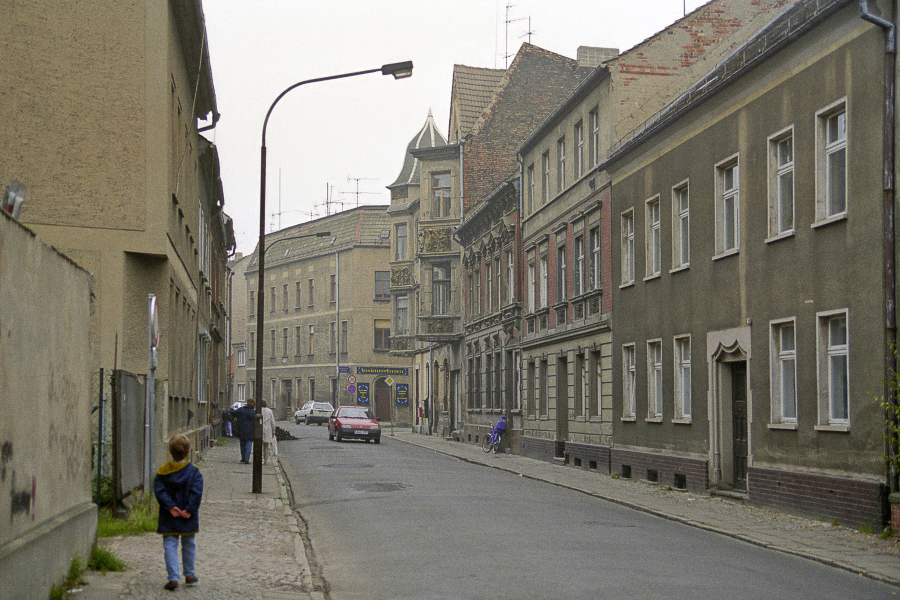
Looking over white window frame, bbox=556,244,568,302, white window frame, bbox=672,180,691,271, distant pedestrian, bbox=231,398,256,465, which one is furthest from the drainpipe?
white window frame, bbox=556,244,568,302

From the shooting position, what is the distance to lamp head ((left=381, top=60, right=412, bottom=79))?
21.5 m

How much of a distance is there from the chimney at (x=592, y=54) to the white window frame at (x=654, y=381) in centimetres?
2009

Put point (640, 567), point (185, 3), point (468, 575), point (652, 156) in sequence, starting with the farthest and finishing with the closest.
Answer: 1. point (652, 156)
2. point (185, 3)
3. point (640, 567)
4. point (468, 575)

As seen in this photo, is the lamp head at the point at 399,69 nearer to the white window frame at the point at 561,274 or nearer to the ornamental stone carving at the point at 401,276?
the white window frame at the point at 561,274

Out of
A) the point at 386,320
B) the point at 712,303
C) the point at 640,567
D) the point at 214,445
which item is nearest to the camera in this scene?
the point at 640,567

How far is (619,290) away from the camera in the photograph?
28281 millimetres

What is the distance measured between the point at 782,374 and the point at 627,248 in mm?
9215

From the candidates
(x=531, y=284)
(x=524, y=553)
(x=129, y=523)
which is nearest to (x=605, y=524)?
(x=524, y=553)

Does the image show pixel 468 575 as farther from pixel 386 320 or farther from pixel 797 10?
pixel 386 320

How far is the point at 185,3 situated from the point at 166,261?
4804mm

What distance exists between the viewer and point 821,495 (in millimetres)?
17094

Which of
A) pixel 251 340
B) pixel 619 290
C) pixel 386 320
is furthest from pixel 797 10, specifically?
pixel 251 340

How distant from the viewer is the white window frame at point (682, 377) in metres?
23.9

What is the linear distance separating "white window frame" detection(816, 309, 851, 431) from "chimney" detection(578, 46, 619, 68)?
90.7 ft
